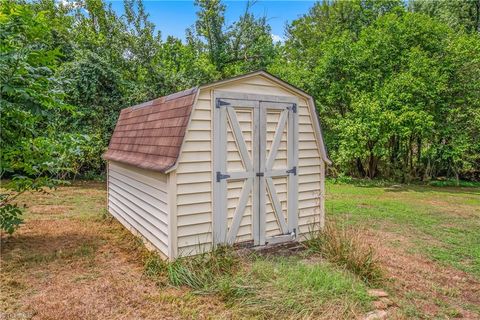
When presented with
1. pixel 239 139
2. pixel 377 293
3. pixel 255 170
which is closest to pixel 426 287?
pixel 377 293

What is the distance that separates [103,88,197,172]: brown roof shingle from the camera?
4.07m

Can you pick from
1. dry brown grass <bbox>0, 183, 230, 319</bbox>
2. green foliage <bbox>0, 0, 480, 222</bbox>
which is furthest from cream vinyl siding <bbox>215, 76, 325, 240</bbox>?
green foliage <bbox>0, 0, 480, 222</bbox>

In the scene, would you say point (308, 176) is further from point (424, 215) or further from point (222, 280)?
point (424, 215)

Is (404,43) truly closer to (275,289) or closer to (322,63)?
(322,63)

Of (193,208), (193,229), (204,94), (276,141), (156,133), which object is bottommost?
(193,229)

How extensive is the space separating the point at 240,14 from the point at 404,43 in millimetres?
9180

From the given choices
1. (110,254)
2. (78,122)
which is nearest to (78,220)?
(110,254)

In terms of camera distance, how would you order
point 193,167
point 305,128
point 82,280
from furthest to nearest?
1. point 305,128
2. point 193,167
3. point 82,280

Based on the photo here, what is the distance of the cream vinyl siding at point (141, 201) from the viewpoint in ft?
13.8

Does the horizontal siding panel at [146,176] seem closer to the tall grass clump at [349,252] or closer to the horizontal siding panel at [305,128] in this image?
the horizontal siding panel at [305,128]

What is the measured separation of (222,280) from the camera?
11.5 ft

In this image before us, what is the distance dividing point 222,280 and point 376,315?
1.56 m

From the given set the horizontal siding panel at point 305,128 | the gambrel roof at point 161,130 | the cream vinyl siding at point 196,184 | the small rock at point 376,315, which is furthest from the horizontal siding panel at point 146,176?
the small rock at point 376,315

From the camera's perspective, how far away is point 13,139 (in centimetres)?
441
